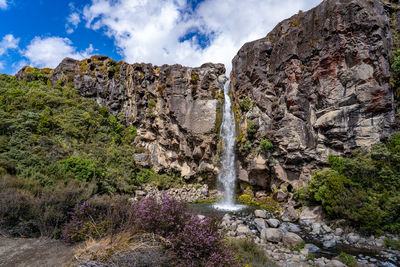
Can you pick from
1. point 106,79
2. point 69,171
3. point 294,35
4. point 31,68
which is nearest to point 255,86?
point 294,35

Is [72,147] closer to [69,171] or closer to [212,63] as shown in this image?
[69,171]

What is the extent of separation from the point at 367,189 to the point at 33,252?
14918mm

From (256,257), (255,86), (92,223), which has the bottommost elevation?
(256,257)

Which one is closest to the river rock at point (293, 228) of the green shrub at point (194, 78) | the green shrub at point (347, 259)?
the green shrub at point (347, 259)

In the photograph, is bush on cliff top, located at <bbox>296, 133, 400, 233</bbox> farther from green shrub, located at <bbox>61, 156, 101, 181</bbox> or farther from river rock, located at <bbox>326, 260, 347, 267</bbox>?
green shrub, located at <bbox>61, 156, 101, 181</bbox>

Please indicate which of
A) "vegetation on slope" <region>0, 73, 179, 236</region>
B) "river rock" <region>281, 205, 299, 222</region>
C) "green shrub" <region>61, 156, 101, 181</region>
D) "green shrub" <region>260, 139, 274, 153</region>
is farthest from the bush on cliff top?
"green shrub" <region>61, 156, 101, 181</region>

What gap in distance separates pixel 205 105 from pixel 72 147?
14146 millimetres

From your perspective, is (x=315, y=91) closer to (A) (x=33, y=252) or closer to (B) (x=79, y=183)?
(A) (x=33, y=252)

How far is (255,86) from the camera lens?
20.5 metres

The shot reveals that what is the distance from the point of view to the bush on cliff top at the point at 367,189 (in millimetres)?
10094

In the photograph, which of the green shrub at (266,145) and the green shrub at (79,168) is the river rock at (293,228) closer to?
the green shrub at (266,145)

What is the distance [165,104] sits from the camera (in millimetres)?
25109

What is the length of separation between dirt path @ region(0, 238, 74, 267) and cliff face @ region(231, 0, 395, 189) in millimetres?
15754

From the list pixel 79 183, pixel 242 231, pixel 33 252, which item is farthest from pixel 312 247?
pixel 79 183
